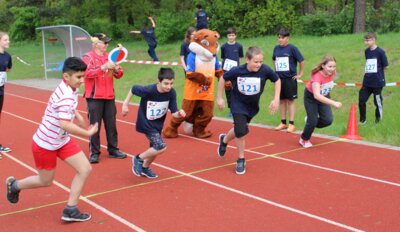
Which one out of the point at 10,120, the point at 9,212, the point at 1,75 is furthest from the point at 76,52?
the point at 9,212

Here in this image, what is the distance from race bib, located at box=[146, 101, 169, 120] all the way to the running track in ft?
2.89

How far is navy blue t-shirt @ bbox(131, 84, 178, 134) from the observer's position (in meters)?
6.09

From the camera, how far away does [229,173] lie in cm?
655

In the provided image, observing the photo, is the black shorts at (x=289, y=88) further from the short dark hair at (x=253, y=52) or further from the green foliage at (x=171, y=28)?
the green foliage at (x=171, y=28)

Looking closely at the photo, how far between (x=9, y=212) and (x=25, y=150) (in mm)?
3196

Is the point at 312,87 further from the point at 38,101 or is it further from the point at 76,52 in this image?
the point at 76,52

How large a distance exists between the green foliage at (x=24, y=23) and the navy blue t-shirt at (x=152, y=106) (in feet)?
142

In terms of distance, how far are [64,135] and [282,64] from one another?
17.9ft

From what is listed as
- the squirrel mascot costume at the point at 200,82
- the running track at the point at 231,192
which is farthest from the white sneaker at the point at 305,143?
the squirrel mascot costume at the point at 200,82

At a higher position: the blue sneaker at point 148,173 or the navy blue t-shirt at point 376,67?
the navy blue t-shirt at point 376,67

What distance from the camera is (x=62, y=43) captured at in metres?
22.6

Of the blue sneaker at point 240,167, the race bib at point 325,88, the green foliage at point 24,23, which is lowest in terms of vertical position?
the blue sneaker at point 240,167

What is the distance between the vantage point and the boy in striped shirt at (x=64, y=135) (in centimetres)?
453

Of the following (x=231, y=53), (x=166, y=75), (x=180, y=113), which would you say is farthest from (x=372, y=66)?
(x=166, y=75)
